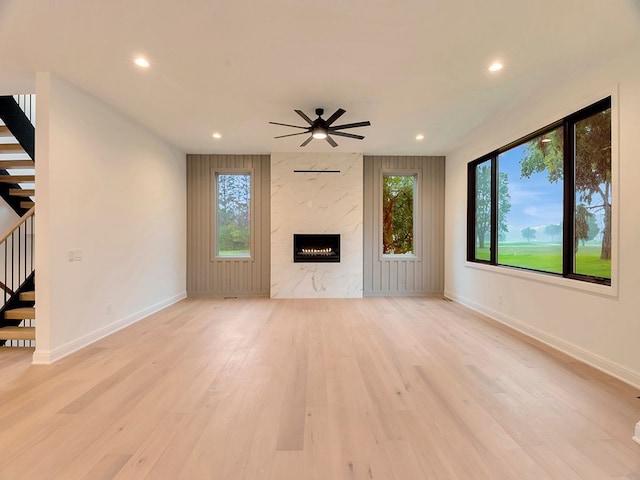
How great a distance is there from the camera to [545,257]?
3.74m

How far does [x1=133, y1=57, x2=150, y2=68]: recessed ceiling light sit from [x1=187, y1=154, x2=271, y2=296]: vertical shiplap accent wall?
337 cm

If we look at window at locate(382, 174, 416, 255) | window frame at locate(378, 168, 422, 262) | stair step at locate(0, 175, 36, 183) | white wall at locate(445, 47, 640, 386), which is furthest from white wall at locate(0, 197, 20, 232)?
white wall at locate(445, 47, 640, 386)

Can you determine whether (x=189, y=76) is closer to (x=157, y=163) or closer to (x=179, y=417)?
(x=157, y=163)

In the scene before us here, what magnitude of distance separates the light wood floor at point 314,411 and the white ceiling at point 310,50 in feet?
9.28

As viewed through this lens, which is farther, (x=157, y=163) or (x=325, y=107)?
(x=157, y=163)

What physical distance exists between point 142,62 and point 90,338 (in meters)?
3.02

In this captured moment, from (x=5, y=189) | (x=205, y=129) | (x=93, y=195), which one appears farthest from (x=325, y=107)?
(x=5, y=189)

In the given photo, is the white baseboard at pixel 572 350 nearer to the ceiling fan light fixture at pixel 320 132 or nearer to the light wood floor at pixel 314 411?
the light wood floor at pixel 314 411

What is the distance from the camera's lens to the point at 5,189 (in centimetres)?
432

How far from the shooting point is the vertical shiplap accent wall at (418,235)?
6.38 m

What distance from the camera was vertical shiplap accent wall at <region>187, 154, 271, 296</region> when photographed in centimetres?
630

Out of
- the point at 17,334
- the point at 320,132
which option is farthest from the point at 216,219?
the point at 17,334

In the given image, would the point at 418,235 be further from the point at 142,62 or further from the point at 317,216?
the point at 142,62

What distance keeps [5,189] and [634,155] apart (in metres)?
7.22
